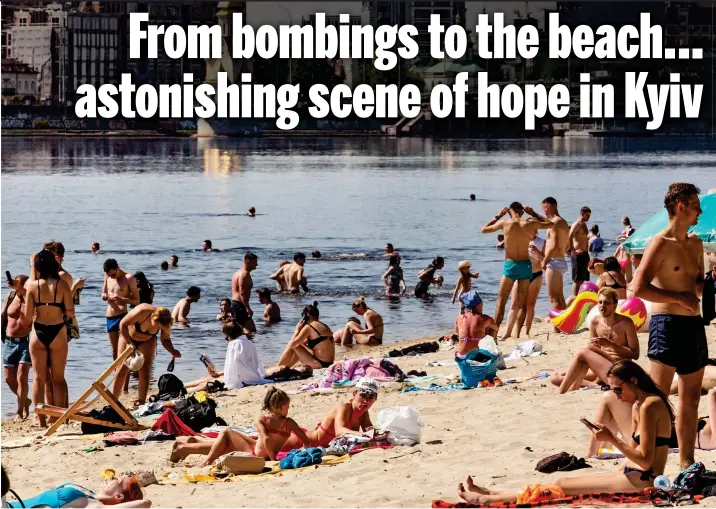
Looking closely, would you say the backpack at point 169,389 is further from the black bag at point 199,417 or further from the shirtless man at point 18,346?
the black bag at point 199,417

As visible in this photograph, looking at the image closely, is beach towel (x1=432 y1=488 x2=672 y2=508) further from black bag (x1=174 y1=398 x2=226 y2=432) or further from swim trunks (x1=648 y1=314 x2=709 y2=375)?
black bag (x1=174 y1=398 x2=226 y2=432)

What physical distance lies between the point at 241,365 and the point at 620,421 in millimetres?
5896

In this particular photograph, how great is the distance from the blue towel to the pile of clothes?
10.8 ft

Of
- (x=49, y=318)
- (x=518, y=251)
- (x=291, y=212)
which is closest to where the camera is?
(x=49, y=318)

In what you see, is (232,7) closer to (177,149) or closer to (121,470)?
(177,149)

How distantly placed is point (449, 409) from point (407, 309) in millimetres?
12738

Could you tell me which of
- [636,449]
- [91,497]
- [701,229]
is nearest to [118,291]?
[701,229]

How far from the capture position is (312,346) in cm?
1415

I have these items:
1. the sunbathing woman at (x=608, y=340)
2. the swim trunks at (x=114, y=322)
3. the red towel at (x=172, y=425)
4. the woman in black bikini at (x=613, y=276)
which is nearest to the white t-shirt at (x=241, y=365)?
the swim trunks at (x=114, y=322)

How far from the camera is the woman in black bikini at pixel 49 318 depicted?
36.4 feet

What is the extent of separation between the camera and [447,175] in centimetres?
8738

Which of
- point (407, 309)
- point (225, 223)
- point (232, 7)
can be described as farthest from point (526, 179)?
point (232, 7)

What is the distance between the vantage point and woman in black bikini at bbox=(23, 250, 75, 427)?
11094mm

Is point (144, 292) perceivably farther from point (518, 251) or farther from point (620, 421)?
point (620, 421)
